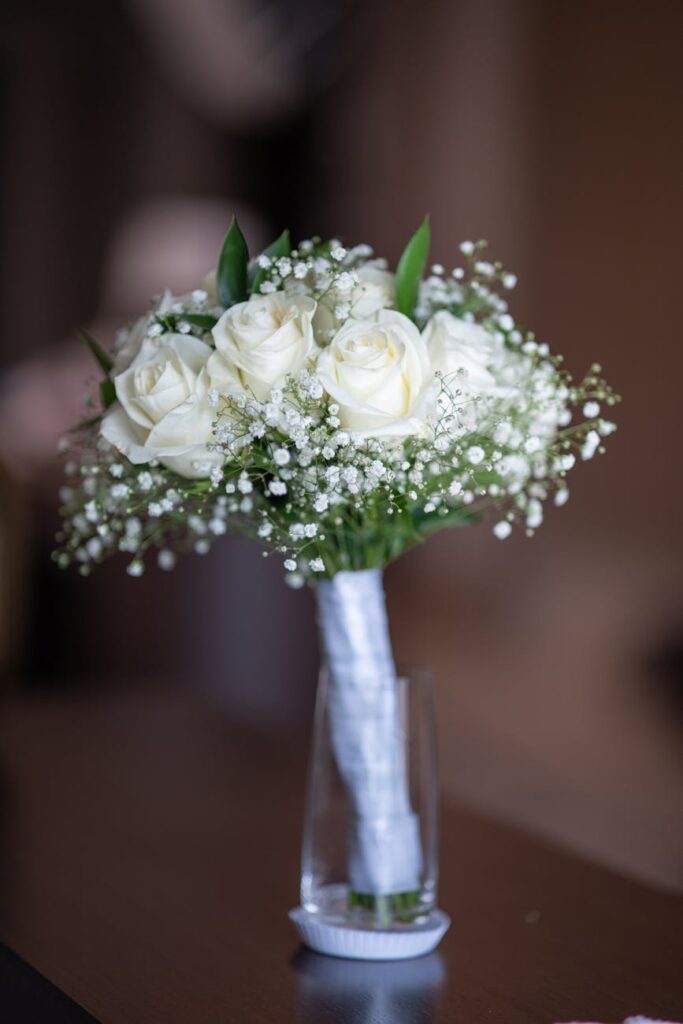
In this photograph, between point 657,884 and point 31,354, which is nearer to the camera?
point 657,884

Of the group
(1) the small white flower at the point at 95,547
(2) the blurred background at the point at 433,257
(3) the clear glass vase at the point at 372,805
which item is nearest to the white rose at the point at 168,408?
(1) the small white flower at the point at 95,547

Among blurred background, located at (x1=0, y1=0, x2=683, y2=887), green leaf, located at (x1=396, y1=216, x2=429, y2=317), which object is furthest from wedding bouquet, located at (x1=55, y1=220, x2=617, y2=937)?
blurred background, located at (x1=0, y1=0, x2=683, y2=887)

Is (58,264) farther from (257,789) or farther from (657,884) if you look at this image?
(657,884)

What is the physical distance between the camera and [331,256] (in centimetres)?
96

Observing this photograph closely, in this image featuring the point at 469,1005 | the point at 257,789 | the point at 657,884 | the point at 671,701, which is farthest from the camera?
the point at 671,701

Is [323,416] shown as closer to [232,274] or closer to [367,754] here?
[232,274]

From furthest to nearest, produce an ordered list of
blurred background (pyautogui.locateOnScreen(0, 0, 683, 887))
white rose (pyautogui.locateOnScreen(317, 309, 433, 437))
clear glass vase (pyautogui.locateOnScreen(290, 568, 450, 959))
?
blurred background (pyautogui.locateOnScreen(0, 0, 683, 887)) → clear glass vase (pyautogui.locateOnScreen(290, 568, 450, 959)) → white rose (pyautogui.locateOnScreen(317, 309, 433, 437))

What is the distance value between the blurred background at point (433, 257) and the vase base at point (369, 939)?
2.03m

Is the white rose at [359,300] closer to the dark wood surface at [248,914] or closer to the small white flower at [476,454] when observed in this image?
the small white flower at [476,454]

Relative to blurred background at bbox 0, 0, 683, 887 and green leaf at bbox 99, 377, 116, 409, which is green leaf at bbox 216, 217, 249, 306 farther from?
blurred background at bbox 0, 0, 683, 887

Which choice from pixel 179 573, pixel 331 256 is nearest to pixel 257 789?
pixel 331 256

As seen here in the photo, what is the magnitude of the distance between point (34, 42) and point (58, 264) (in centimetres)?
67

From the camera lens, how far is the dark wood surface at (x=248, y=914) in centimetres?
88

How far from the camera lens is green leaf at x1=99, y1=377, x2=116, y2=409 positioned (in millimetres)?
996
